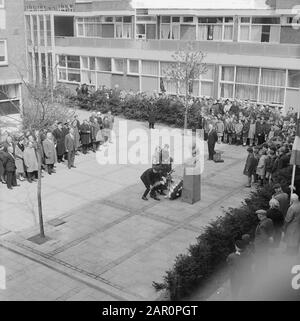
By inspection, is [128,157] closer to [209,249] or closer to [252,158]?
[252,158]

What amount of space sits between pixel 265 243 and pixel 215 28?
23.3 m

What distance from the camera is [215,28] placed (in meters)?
31.4

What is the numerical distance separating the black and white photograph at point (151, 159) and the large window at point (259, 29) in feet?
0.23

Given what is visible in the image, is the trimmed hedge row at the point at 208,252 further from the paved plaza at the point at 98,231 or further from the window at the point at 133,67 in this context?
the window at the point at 133,67

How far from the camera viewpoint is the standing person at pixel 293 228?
445 inches

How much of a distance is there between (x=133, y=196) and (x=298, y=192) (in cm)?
528

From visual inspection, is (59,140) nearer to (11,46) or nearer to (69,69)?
(11,46)

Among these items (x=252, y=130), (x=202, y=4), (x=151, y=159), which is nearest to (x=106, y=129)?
(x=151, y=159)

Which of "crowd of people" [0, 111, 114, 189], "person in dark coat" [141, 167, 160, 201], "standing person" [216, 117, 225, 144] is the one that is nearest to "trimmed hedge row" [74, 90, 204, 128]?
"standing person" [216, 117, 225, 144]

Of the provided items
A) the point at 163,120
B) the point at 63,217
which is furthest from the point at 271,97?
the point at 63,217

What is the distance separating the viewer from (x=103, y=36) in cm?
3794

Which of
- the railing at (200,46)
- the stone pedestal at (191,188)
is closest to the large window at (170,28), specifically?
the railing at (200,46)

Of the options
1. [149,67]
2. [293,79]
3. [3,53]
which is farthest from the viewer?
[149,67]

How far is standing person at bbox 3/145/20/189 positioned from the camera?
1662cm
